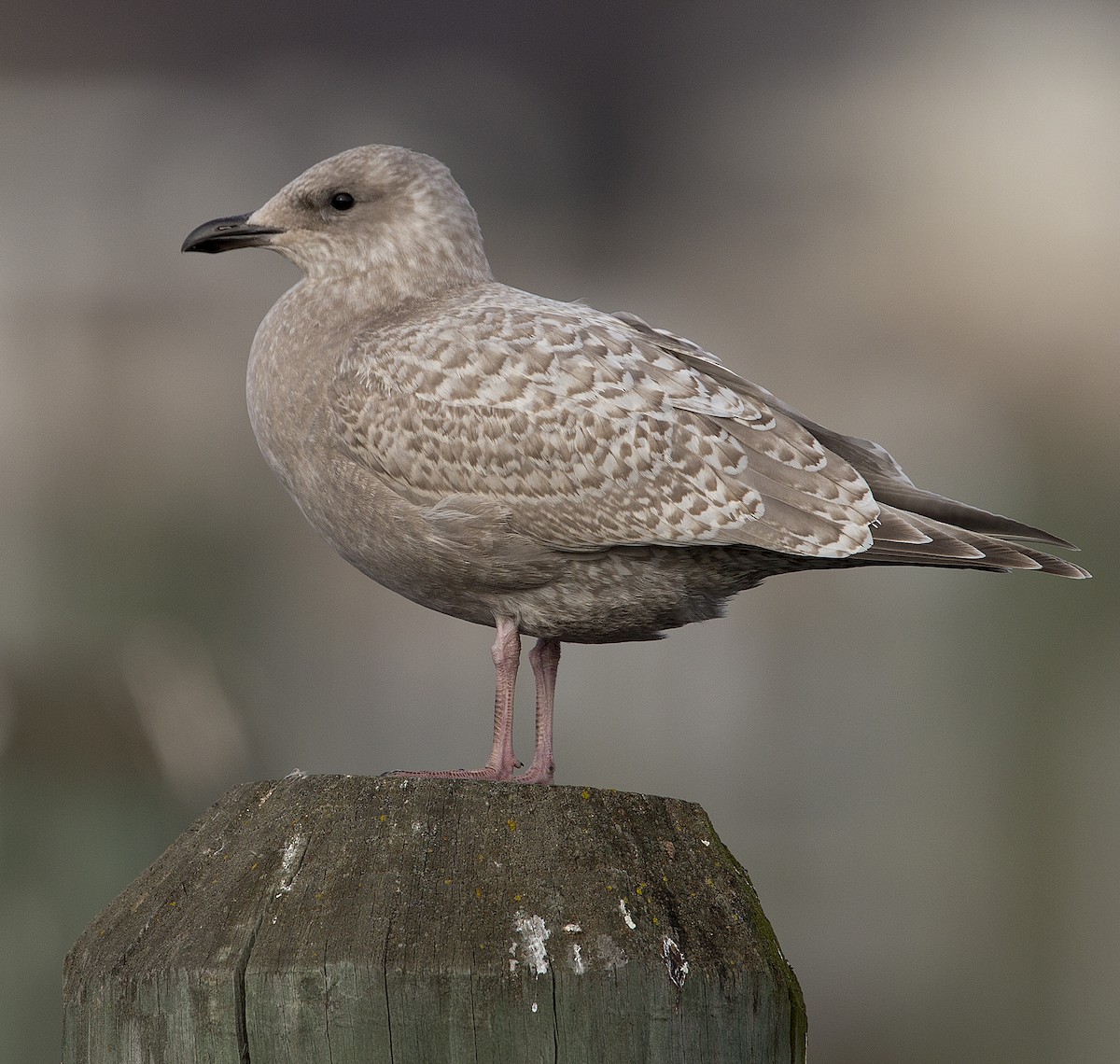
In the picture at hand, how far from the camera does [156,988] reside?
1.76 meters

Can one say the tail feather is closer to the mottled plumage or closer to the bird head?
the mottled plumage

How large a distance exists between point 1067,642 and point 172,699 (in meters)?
3.79

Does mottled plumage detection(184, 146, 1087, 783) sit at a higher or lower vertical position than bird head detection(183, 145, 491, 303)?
lower

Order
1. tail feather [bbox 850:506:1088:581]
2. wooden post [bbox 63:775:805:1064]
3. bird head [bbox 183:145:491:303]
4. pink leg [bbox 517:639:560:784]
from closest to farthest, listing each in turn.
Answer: wooden post [bbox 63:775:805:1064], tail feather [bbox 850:506:1088:581], pink leg [bbox 517:639:560:784], bird head [bbox 183:145:491:303]

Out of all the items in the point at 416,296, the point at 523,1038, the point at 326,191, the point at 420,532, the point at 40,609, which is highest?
the point at 326,191

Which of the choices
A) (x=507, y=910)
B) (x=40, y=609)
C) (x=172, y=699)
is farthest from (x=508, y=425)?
(x=40, y=609)

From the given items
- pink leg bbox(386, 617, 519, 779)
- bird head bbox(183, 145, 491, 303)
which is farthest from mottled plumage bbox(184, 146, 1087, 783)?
bird head bbox(183, 145, 491, 303)

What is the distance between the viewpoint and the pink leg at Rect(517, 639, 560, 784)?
2.97 m

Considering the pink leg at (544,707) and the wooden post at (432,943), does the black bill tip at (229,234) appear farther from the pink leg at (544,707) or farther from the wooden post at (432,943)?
the wooden post at (432,943)

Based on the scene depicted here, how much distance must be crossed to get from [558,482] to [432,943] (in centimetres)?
126

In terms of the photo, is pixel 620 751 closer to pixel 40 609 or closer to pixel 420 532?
pixel 40 609

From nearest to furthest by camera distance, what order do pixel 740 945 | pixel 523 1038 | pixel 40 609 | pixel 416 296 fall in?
pixel 523 1038
pixel 740 945
pixel 416 296
pixel 40 609

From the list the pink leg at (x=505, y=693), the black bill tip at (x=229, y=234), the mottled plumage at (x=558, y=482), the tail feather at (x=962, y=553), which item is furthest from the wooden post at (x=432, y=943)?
the black bill tip at (x=229, y=234)

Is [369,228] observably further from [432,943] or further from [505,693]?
[432,943]
